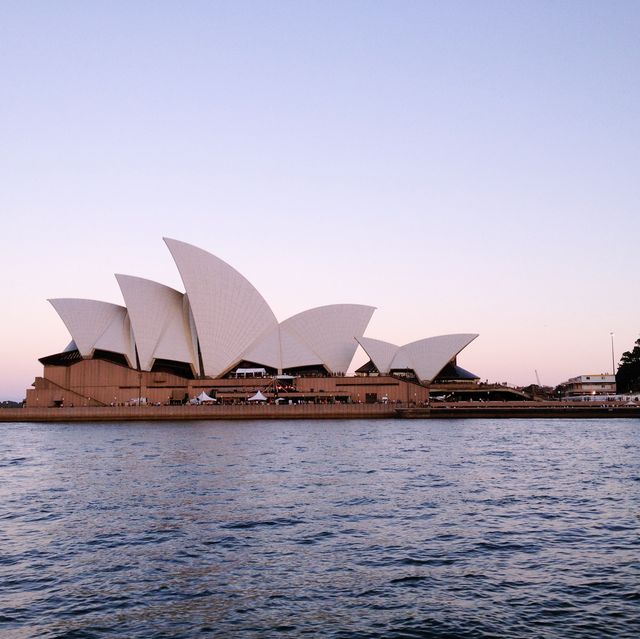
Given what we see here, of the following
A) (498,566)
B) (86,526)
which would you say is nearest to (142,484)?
(86,526)

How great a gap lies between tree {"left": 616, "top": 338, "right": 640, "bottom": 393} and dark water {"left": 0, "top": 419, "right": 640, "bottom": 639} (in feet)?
220

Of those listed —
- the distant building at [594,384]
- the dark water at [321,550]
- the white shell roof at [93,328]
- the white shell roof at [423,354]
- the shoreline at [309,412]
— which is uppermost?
the white shell roof at [93,328]

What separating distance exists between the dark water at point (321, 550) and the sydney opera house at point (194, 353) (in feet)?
133

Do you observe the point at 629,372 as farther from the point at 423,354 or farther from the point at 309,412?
the point at 309,412

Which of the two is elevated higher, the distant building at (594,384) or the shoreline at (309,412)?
the distant building at (594,384)

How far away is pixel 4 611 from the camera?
9070 millimetres

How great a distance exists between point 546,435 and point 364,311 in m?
33.5

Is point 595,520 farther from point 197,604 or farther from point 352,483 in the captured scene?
point 197,604

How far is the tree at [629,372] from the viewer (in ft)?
280

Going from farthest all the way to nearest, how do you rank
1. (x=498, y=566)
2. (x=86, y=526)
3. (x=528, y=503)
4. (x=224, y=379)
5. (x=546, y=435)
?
(x=224, y=379) → (x=546, y=435) → (x=528, y=503) → (x=86, y=526) → (x=498, y=566)

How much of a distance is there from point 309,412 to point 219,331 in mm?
11872

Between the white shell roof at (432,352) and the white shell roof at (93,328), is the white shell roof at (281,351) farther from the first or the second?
the white shell roof at (93,328)

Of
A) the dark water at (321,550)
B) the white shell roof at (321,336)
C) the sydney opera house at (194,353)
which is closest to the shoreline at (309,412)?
the sydney opera house at (194,353)

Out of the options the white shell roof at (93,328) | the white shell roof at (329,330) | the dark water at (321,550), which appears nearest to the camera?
the dark water at (321,550)
